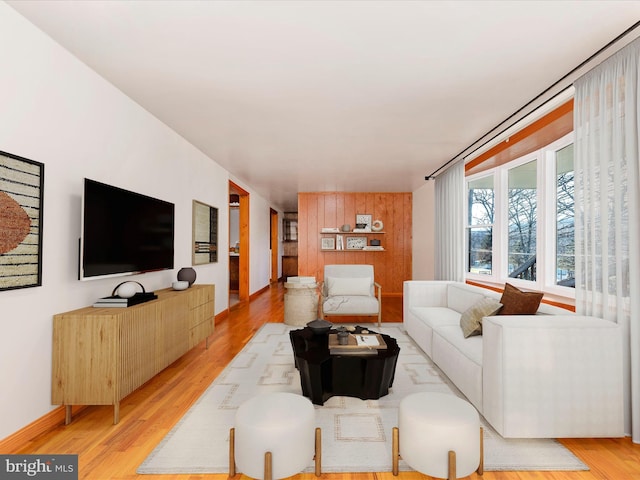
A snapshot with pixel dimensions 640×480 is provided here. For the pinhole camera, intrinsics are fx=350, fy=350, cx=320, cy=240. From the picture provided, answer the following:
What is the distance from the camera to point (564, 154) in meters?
3.84

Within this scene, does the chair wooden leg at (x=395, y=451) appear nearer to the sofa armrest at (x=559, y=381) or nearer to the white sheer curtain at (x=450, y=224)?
the sofa armrest at (x=559, y=381)

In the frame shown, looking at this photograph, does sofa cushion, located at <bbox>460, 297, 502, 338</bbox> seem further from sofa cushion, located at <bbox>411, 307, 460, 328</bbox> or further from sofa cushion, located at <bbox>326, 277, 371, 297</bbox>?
sofa cushion, located at <bbox>326, 277, 371, 297</bbox>

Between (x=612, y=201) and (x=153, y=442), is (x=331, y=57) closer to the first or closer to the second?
(x=612, y=201)

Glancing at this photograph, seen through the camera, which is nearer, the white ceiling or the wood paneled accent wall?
the white ceiling

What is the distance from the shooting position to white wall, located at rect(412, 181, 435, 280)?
6998mm

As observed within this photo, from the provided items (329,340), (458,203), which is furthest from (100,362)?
(458,203)

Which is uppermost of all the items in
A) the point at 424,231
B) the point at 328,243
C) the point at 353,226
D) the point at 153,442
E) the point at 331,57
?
the point at 331,57

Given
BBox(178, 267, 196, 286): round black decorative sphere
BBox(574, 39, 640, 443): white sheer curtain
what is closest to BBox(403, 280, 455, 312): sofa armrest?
BBox(574, 39, 640, 443): white sheer curtain

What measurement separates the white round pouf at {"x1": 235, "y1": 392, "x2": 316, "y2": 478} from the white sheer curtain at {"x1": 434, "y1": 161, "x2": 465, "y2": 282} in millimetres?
4019

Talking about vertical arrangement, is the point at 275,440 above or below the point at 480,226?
below

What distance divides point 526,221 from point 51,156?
4921mm

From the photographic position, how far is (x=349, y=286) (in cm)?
536

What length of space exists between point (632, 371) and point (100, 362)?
131 inches

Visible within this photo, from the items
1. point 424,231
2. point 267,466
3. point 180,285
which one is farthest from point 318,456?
point 424,231
